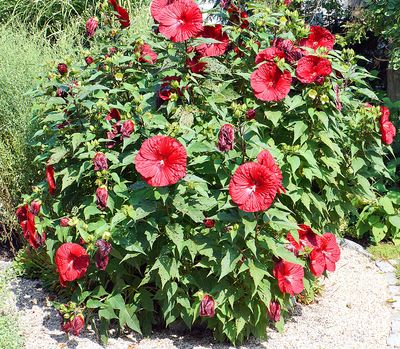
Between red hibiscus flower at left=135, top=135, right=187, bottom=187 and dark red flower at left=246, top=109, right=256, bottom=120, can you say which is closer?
A: red hibiscus flower at left=135, top=135, right=187, bottom=187

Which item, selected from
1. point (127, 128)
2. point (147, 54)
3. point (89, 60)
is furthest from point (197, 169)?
point (89, 60)

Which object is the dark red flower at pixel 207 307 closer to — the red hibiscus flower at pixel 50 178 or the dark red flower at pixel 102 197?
the dark red flower at pixel 102 197

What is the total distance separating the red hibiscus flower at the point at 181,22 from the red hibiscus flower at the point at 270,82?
0.39 meters

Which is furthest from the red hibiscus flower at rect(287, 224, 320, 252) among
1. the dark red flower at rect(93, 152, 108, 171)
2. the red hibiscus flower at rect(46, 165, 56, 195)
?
the red hibiscus flower at rect(46, 165, 56, 195)

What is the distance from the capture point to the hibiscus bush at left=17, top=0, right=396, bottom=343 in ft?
9.23

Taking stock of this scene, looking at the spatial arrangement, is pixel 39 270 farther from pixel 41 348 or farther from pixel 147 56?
pixel 147 56

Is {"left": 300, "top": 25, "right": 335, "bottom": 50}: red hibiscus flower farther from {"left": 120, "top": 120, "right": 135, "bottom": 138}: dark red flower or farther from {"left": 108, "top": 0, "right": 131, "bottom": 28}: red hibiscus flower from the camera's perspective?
{"left": 120, "top": 120, "right": 135, "bottom": 138}: dark red flower

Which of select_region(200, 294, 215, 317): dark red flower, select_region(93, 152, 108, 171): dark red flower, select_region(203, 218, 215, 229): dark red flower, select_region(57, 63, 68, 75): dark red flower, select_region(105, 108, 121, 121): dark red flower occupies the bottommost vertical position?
select_region(200, 294, 215, 317): dark red flower

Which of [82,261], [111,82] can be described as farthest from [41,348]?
[111,82]

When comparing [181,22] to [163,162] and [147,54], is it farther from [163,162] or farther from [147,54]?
[163,162]

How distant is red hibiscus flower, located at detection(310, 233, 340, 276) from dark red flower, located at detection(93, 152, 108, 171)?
1153 millimetres

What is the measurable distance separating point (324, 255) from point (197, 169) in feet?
2.75

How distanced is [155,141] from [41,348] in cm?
123

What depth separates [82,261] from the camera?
114 inches
